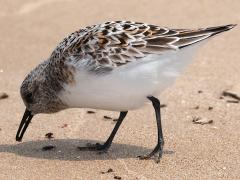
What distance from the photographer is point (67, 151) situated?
675 cm

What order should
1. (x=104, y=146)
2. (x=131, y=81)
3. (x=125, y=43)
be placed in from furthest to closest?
(x=104, y=146) → (x=125, y=43) → (x=131, y=81)

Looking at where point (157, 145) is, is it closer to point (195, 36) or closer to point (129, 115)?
point (195, 36)

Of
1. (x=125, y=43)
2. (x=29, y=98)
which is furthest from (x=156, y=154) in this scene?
(x=29, y=98)

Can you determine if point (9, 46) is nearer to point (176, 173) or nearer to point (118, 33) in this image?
point (118, 33)

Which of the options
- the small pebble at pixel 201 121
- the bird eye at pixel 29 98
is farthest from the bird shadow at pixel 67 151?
the small pebble at pixel 201 121

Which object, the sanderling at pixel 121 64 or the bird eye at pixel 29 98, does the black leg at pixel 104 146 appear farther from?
the bird eye at pixel 29 98

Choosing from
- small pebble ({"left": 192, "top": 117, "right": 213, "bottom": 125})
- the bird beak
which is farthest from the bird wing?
small pebble ({"left": 192, "top": 117, "right": 213, "bottom": 125})

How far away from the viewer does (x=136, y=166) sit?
6.22 m

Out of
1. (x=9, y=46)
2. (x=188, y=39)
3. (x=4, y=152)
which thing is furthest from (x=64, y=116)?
(x=9, y=46)

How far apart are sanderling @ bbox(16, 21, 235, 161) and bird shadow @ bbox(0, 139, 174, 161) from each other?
0.32m

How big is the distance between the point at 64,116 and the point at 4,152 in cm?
129

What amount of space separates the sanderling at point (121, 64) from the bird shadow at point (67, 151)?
0.32 m

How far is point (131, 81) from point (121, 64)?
21 centimetres

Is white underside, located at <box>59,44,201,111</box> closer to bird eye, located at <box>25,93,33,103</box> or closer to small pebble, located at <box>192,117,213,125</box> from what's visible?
bird eye, located at <box>25,93,33,103</box>
